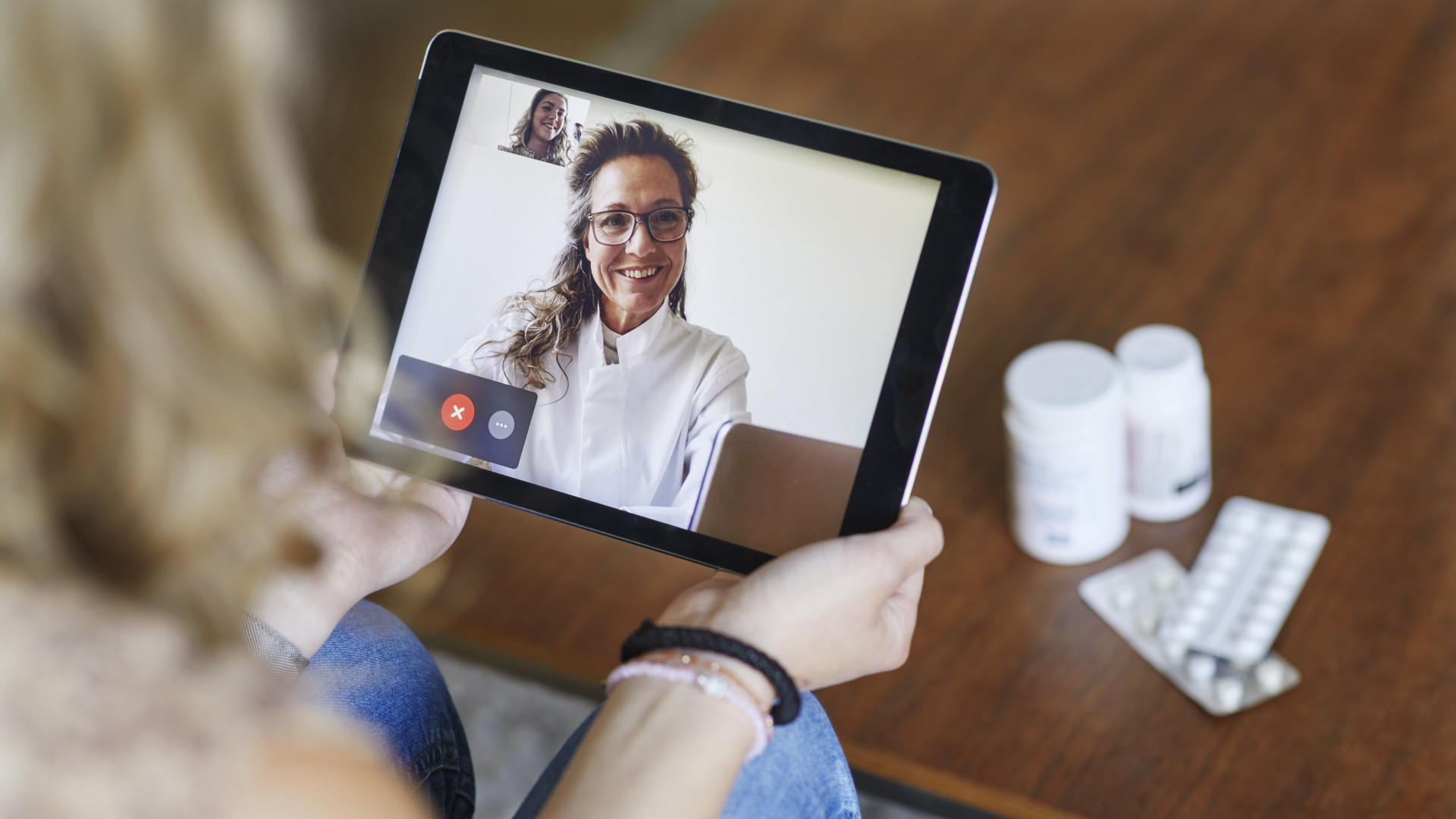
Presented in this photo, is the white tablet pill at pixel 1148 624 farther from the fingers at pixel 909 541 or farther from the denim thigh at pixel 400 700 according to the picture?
the denim thigh at pixel 400 700

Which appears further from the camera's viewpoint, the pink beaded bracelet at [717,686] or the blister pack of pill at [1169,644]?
the blister pack of pill at [1169,644]

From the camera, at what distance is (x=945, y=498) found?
2.58 feet

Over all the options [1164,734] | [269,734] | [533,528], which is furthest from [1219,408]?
[269,734]

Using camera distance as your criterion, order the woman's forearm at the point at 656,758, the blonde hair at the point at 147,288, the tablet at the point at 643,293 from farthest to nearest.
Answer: the tablet at the point at 643,293, the woman's forearm at the point at 656,758, the blonde hair at the point at 147,288

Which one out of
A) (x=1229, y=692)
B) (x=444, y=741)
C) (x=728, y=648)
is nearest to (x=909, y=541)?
(x=728, y=648)

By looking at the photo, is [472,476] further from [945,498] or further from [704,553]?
[945,498]

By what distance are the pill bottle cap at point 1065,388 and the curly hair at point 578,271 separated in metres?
0.22

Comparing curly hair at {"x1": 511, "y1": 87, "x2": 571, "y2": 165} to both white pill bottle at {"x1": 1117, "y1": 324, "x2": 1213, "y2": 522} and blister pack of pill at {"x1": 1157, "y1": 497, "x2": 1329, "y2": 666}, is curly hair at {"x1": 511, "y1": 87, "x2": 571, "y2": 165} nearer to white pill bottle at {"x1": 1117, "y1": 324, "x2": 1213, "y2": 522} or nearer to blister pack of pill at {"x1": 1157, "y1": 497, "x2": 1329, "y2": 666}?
white pill bottle at {"x1": 1117, "y1": 324, "x2": 1213, "y2": 522}

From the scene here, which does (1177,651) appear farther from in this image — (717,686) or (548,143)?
(548,143)

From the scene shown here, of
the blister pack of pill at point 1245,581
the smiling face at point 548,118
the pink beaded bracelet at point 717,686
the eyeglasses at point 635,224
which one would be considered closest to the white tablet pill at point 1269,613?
the blister pack of pill at point 1245,581

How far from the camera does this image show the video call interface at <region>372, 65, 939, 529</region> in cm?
64

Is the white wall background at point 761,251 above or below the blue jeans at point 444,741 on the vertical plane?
above

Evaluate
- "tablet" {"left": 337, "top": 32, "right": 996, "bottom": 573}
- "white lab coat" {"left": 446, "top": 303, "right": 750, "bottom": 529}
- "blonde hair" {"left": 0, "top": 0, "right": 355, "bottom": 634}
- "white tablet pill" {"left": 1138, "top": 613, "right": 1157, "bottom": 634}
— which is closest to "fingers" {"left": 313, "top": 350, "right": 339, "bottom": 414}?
"tablet" {"left": 337, "top": 32, "right": 996, "bottom": 573}

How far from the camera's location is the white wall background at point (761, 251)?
635mm
